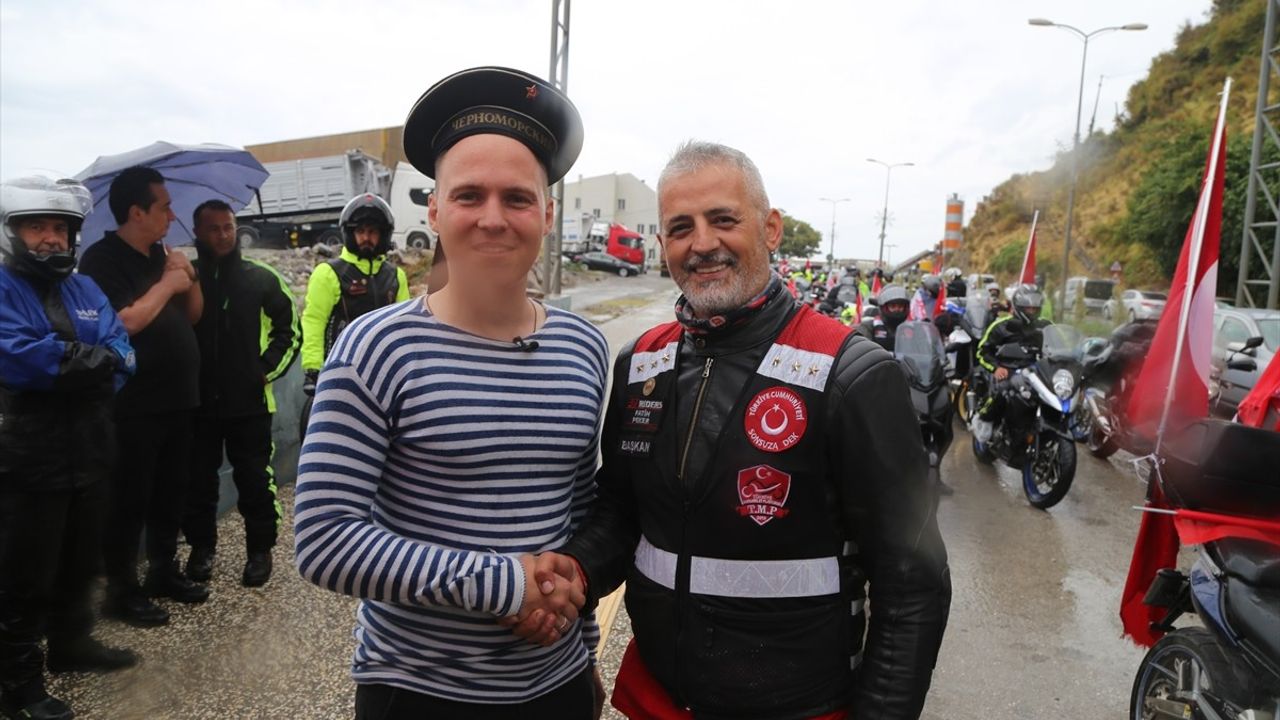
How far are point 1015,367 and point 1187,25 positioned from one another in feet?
176

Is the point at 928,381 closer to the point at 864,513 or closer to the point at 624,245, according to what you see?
the point at 864,513

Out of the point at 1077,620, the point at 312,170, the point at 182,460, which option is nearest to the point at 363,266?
the point at 182,460

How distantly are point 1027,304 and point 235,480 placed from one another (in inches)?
267

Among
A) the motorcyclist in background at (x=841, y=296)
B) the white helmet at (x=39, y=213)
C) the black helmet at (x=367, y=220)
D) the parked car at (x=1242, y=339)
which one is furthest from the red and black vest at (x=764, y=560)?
the motorcyclist in background at (x=841, y=296)

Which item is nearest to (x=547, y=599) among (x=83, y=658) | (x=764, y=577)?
(x=764, y=577)

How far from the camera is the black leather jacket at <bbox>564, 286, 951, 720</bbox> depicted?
144 cm

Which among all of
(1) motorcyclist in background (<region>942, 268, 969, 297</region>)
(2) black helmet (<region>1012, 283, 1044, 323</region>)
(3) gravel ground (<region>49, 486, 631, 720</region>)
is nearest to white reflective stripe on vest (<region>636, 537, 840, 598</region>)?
(3) gravel ground (<region>49, 486, 631, 720</region>)

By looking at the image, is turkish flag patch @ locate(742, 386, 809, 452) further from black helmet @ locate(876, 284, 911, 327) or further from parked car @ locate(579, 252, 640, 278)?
parked car @ locate(579, 252, 640, 278)

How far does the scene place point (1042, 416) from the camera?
246 inches

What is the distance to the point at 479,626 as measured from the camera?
4.52 feet

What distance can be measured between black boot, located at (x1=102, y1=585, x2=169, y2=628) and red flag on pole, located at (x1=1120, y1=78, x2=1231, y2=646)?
13.3 ft

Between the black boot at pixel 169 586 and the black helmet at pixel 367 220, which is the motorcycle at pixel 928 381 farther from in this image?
the black boot at pixel 169 586

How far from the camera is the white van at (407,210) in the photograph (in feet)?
76.8

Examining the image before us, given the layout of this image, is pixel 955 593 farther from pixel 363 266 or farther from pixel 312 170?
pixel 312 170
